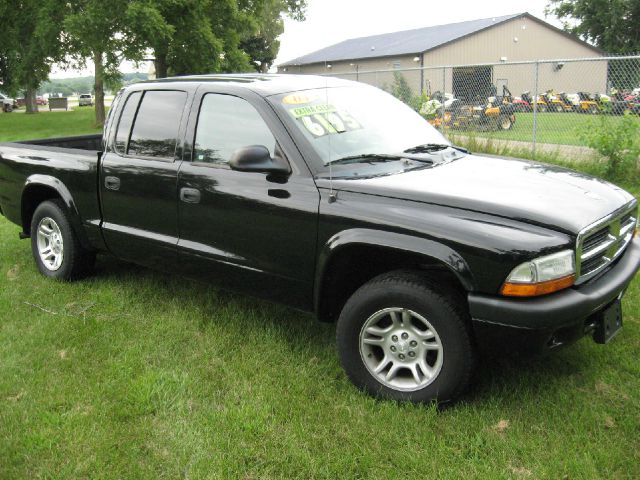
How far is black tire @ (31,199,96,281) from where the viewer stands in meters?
5.12

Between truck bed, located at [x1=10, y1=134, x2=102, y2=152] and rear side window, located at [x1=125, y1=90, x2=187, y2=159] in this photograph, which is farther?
truck bed, located at [x1=10, y1=134, x2=102, y2=152]

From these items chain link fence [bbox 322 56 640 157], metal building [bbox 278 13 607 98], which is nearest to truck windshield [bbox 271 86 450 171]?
chain link fence [bbox 322 56 640 157]

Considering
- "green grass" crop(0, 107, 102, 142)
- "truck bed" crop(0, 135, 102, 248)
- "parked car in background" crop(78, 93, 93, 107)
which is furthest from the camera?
"parked car in background" crop(78, 93, 93, 107)

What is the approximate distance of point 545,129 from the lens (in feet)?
36.5

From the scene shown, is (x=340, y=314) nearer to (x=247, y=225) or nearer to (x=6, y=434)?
(x=247, y=225)

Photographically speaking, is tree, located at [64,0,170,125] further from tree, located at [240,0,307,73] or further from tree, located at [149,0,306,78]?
tree, located at [240,0,307,73]

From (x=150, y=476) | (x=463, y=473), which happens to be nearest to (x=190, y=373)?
(x=150, y=476)

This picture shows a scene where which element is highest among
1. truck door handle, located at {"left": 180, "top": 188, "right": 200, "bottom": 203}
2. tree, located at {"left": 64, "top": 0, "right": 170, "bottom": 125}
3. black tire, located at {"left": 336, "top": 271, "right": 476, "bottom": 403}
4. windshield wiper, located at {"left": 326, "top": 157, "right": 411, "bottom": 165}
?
tree, located at {"left": 64, "top": 0, "right": 170, "bottom": 125}

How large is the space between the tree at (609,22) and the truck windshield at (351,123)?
50167 millimetres

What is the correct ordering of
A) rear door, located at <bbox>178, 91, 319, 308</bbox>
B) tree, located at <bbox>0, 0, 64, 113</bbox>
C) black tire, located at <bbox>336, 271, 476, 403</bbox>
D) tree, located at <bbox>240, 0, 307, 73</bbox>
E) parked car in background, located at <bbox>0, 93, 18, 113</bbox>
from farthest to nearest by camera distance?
parked car in background, located at <bbox>0, 93, 18, 113</bbox>, tree, located at <bbox>240, 0, 307, 73</bbox>, tree, located at <bbox>0, 0, 64, 113</bbox>, rear door, located at <bbox>178, 91, 319, 308</bbox>, black tire, located at <bbox>336, 271, 476, 403</bbox>

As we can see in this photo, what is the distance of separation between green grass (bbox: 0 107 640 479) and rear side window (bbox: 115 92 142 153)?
127cm

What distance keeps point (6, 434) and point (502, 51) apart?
132 ft

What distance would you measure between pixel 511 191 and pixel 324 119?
1.21 meters

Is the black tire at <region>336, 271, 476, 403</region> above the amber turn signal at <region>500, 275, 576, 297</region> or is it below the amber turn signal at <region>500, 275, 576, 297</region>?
below
